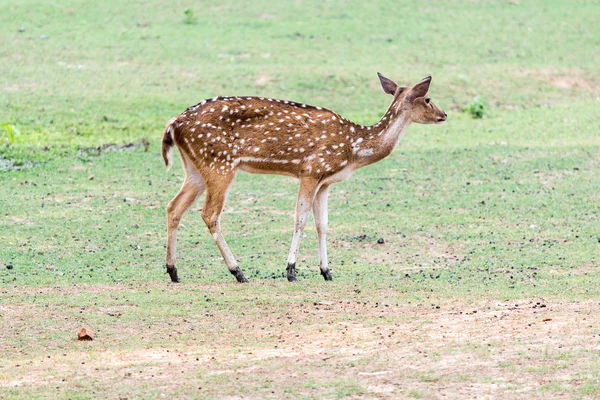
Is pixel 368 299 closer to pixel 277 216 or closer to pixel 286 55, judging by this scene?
pixel 277 216

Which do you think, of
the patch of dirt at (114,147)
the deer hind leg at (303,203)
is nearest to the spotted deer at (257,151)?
the deer hind leg at (303,203)

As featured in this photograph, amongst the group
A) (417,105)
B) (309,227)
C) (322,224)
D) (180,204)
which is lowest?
(309,227)

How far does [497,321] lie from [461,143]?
30.4ft

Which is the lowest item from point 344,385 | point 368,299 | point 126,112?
point 126,112

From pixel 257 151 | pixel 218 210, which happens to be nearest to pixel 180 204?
pixel 218 210

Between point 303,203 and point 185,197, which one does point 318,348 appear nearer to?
point 303,203

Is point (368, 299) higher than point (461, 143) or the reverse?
higher

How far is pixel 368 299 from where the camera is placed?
939cm

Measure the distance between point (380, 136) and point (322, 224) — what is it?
38.4 inches

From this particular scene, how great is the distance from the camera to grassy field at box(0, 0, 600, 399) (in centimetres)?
731

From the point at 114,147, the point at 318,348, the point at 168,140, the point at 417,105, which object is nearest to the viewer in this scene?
the point at 318,348

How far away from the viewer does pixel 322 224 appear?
10438 mm

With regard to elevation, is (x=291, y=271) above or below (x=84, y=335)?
below

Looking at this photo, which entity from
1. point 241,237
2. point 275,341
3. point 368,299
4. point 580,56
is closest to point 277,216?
point 241,237
